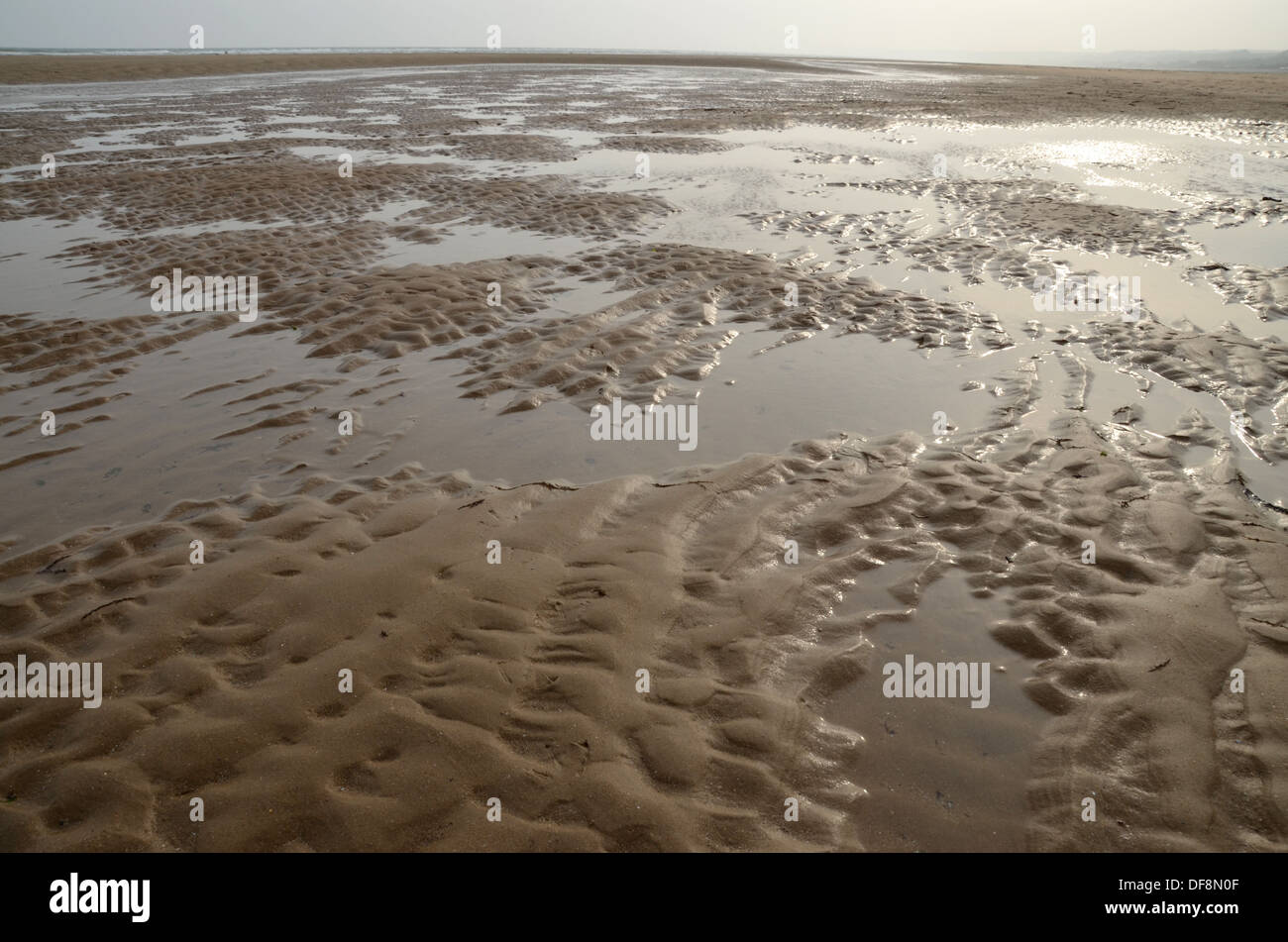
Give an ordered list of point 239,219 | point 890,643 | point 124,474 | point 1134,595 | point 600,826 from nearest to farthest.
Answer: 1. point 600,826
2. point 890,643
3. point 1134,595
4. point 124,474
5. point 239,219

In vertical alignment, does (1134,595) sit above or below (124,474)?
below

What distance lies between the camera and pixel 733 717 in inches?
138

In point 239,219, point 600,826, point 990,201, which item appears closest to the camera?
point 600,826

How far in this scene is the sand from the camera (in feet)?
10.4

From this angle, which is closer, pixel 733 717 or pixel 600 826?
pixel 600 826

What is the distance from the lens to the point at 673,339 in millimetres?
8000

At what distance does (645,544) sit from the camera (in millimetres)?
4730

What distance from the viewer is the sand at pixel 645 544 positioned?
10.4ft

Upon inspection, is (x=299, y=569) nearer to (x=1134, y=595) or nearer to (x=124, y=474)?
(x=124, y=474)
